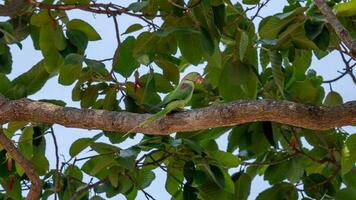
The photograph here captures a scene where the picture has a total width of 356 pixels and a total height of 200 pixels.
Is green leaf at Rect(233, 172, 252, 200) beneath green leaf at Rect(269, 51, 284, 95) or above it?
beneath

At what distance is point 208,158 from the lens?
189cm

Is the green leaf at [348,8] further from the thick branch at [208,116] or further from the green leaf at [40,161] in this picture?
the green leaf at [40,161]

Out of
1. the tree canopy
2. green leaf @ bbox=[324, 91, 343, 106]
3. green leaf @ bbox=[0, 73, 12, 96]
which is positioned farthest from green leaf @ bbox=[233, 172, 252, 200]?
green leaf @ bbox=[0, 73, 12, 96]

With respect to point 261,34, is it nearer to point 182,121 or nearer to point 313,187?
point 182,121

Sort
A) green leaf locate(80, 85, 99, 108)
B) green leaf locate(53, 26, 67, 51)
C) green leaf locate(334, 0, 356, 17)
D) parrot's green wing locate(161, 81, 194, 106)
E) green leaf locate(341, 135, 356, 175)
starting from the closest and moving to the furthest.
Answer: parrot's green wing locate(161, 81, 194, 106) → green leaf locate(334, 0, 356, 17) → green leaf locate(341, 135, 356, 175) → green leaf locate(53, 26, 67, 51) → green leaf locate(80, 85, 99, 108)

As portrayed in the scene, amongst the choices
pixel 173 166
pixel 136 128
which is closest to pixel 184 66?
pixel 173 166

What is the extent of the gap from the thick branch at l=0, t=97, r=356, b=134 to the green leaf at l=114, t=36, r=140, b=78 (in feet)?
0.96

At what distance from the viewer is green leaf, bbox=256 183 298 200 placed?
6.67ft

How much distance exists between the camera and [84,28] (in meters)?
1.97

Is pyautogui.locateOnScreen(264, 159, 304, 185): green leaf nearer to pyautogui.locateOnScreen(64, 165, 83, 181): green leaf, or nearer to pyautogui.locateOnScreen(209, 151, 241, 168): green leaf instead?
pyautogui.locateOnScreen(209, 151, 241, 168): green leaf

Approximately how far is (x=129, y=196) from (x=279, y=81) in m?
0.68

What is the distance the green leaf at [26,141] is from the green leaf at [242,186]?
1.92 ft

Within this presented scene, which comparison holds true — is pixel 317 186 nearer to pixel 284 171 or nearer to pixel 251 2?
pixel 284 171

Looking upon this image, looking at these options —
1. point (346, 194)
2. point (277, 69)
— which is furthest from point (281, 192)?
point (277, 69)
